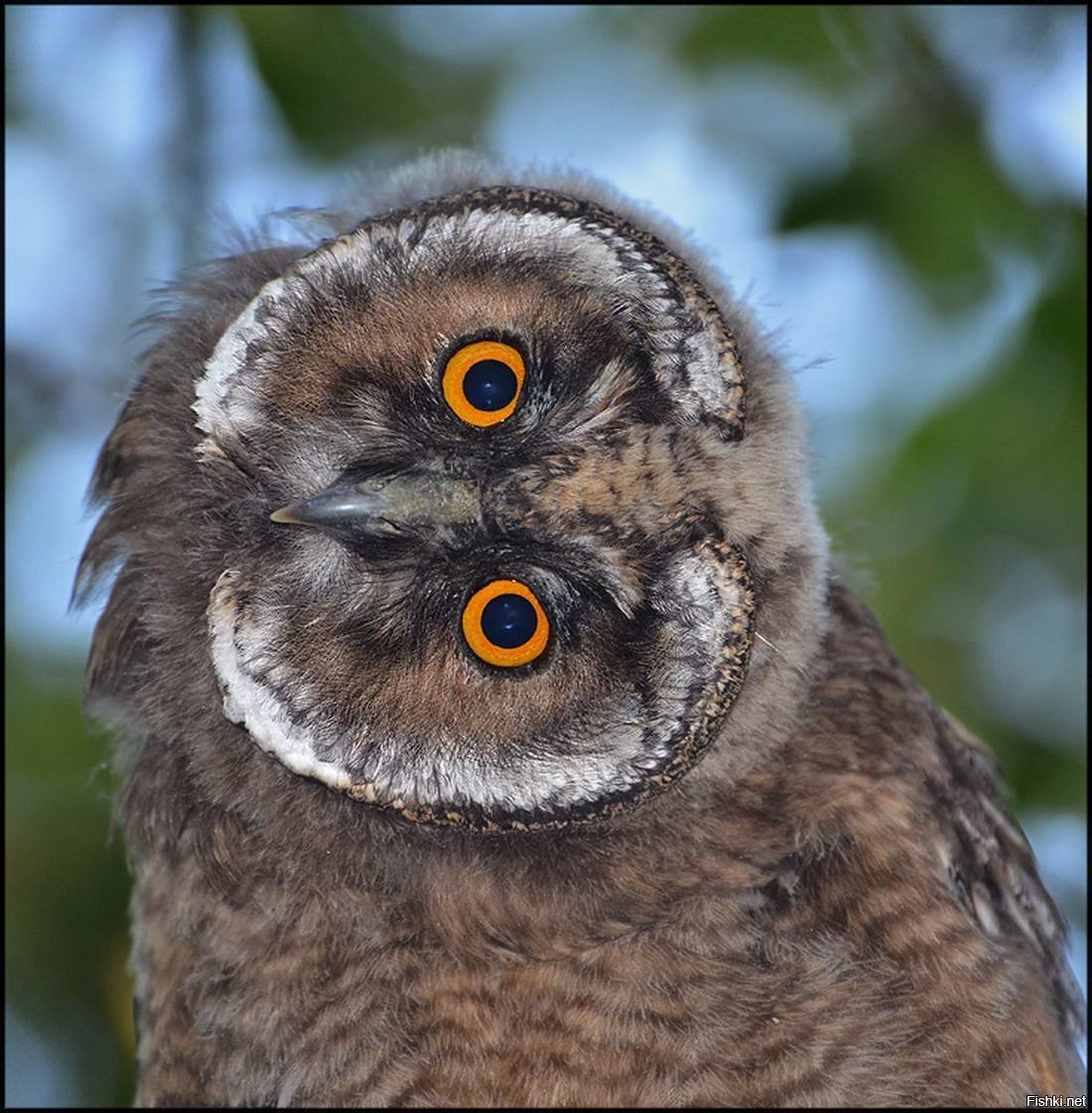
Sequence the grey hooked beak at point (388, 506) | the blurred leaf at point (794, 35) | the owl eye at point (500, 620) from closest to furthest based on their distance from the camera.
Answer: the grey hooked beak at point (388, 506)
the owl eye at point (500, 620)
the blurred leaf at point (794, 35)

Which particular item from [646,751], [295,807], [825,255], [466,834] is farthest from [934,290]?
[295,807]

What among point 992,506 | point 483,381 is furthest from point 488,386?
point 992,506

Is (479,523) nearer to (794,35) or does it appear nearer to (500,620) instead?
(500,620)

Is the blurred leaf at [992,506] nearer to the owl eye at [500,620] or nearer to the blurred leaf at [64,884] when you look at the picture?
the owl eye at [500,620]

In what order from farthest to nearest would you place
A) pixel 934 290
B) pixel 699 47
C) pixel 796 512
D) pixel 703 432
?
pixel 699 47
pixel 934 290
pixel 796 512
pixel 703 432

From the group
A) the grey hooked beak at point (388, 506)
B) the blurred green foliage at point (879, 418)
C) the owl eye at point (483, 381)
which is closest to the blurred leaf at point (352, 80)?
the blurred green foliage at point (879, 418)


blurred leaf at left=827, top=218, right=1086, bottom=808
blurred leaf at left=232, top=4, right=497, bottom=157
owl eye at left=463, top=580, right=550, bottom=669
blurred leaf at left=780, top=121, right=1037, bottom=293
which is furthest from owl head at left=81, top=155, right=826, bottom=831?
blurred leaf at left=232, top=4, right=497, bottom=157

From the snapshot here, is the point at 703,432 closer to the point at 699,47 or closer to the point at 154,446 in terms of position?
the point at 154,446

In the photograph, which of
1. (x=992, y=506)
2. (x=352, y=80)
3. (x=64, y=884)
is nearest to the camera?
(x=992, y=506)
